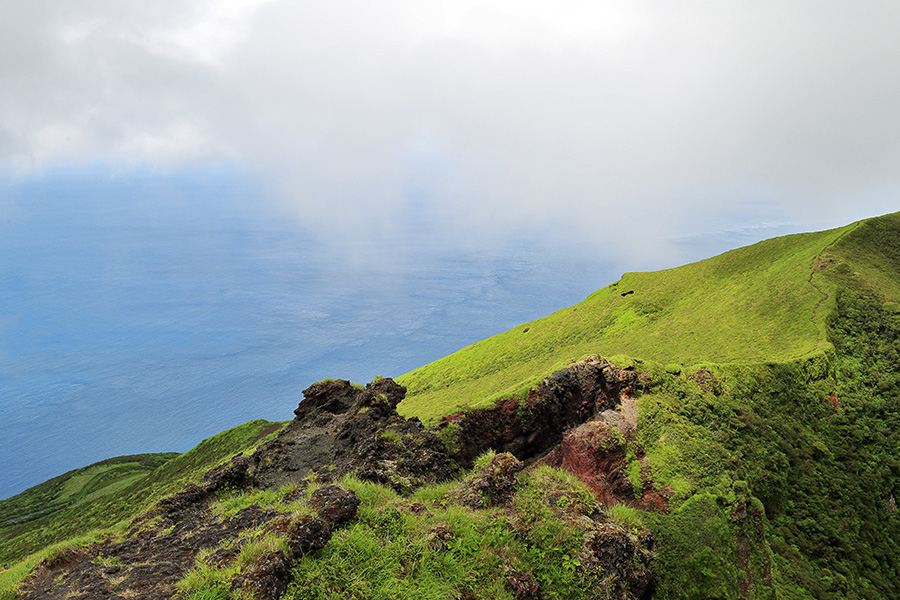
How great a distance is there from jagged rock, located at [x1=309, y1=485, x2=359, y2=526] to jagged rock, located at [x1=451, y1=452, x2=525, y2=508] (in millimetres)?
2983

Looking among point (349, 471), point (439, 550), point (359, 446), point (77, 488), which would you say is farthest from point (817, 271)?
point (77, 488)

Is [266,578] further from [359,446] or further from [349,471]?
[359,446]

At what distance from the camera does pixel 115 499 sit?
4734 cm

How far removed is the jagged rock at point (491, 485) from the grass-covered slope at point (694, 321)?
30.9 feet

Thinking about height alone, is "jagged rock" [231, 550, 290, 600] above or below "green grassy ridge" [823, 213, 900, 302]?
below

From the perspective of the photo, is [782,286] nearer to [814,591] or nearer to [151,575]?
[814,591]

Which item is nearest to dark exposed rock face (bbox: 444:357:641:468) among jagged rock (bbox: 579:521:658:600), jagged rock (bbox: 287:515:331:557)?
jagged rock (bbox: 579:521:658:600)

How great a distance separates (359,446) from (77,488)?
78548 millimetres

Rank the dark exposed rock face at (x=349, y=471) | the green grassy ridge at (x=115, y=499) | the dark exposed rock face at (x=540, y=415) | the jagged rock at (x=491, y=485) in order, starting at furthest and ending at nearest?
the green grassy ridge at (x=115, y=499)
the dark exposed rock face at (x=540, y=415)
the jagged rock at (x=491, y=485)
the dark exposed rock face at (x=349, y=471)

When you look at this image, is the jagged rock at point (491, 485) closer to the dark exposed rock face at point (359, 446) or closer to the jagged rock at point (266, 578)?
the dark exposed rock face at point (359, 446)

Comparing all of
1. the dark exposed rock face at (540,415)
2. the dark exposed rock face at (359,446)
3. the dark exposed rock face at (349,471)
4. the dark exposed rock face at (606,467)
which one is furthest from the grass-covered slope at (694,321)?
the dark exposed rock face at (359,446)

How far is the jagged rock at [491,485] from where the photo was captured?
997 centimetres

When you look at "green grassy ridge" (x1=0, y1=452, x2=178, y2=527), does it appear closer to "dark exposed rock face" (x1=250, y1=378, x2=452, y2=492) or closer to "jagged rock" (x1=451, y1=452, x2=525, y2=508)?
"dark exposed rock face" (x1=250, y1=378, x2=452, y2=492)

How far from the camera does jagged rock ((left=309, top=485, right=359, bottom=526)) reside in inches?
301
